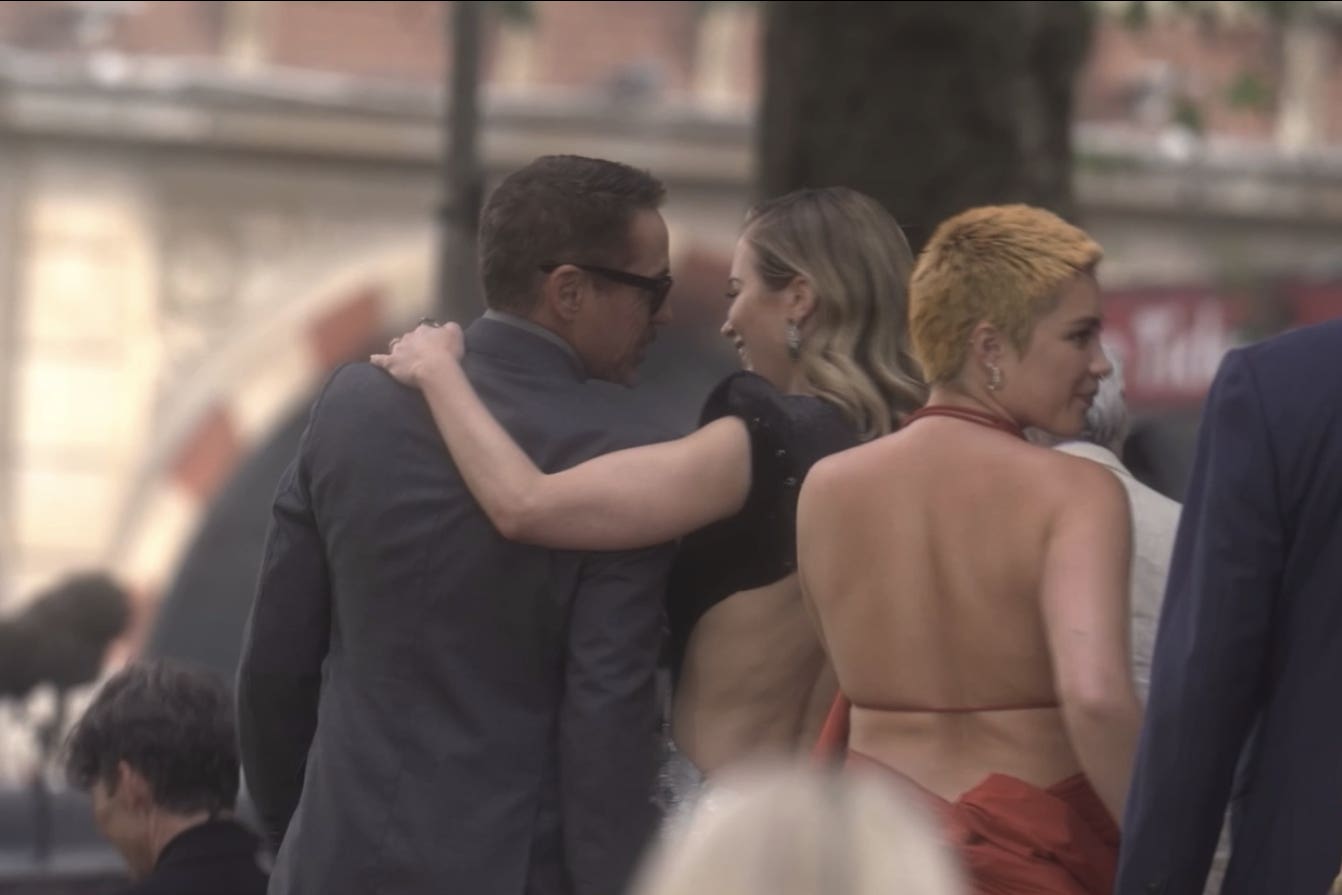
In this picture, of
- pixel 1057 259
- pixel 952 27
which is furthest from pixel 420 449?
pixel 952 27

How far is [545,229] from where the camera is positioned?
148 inches

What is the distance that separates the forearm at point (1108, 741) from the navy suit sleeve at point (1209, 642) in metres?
0.06

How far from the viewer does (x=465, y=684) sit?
12.1 ft

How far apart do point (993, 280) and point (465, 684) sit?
2.66 feet

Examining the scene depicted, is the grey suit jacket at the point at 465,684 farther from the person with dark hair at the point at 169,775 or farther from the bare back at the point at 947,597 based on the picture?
the person with dark hair at the point at 169,775

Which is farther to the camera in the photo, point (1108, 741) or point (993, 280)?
point (993, 280)

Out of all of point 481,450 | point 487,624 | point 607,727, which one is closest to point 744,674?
point 607,727

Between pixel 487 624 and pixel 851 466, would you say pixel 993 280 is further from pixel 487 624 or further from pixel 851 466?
pixel 487 624

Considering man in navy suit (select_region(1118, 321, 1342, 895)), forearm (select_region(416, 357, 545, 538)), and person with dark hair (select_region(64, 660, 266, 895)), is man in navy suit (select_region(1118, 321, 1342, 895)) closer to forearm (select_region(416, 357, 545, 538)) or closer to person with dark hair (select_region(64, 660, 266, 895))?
forearm (select_region(416, 357, 545, 538))

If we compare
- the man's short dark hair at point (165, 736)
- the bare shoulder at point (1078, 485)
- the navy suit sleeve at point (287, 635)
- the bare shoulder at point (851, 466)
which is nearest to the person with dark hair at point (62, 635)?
the man's short dark hair at point (165, 736)

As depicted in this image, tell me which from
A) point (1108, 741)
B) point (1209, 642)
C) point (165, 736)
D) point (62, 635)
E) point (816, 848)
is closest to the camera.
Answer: point (816, 848)

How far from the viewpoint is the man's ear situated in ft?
12.4

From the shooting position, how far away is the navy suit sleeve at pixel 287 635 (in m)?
3.79

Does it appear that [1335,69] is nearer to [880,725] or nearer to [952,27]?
[952,27]
